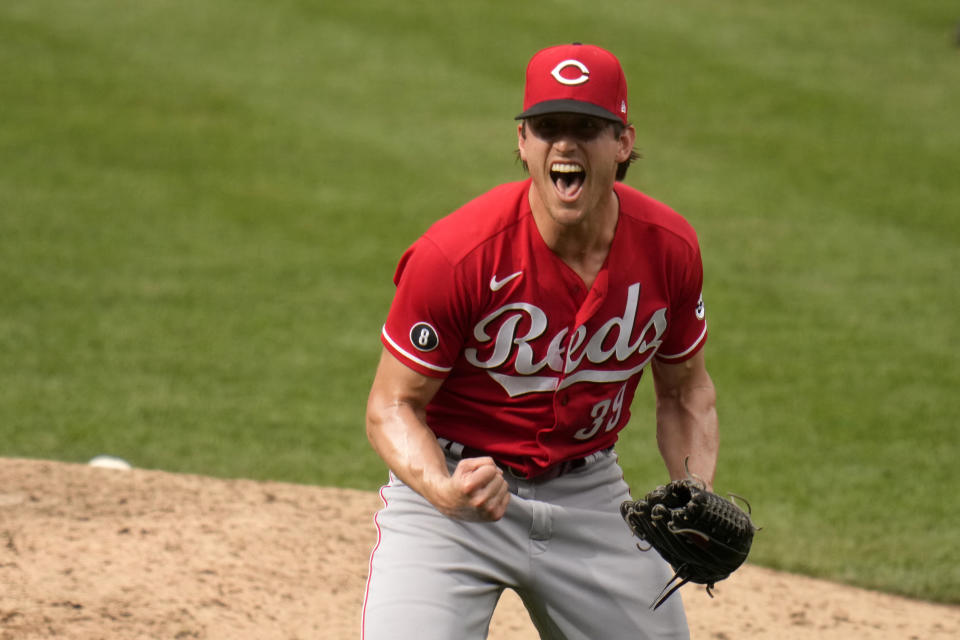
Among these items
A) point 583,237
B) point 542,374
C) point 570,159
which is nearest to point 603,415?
point 542,374

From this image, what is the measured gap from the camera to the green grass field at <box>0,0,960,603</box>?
6.71 meters

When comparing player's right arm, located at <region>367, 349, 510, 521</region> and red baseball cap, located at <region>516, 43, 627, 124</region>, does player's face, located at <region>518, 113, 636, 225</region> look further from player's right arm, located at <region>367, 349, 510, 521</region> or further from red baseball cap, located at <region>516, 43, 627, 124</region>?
player's right arm, located at <region>367, 349, 510, 521</region>

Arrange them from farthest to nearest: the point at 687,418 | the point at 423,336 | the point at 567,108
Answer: the point at 687,418, the point at 423,336, the point at 567,108

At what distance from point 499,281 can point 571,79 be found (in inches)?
22.0

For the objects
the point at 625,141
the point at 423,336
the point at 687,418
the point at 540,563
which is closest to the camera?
the point at 423,336

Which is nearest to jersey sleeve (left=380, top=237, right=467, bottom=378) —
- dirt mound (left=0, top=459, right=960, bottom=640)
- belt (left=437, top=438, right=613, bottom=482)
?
belt (left=437, top=438, right=613, bottom=482)

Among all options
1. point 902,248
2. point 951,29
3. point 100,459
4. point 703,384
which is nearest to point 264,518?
point 100,459

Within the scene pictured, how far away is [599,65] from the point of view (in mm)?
3244

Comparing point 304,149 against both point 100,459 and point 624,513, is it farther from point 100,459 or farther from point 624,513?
point 624,513

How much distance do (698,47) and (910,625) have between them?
32.9ft

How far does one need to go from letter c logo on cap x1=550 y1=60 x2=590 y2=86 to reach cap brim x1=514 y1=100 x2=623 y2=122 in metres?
0.06

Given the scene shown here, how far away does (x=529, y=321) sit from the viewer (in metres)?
3.34

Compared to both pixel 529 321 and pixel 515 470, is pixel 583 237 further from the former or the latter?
pixel 515 470

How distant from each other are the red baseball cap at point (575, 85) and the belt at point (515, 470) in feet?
3.14
